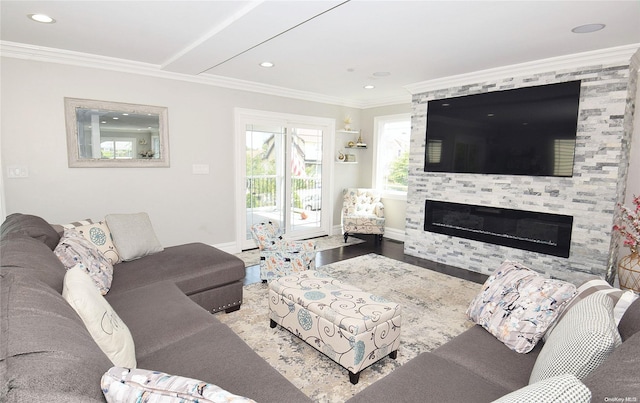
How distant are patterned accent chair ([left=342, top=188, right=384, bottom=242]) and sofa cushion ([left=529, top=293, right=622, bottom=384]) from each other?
4.25 metres

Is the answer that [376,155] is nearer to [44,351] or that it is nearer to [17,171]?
[17,171]

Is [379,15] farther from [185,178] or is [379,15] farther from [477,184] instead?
[185,178]

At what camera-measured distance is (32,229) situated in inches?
87.6

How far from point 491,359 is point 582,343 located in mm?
558

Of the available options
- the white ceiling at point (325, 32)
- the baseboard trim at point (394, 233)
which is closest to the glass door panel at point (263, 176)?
the white ceiling at point (325, 32)

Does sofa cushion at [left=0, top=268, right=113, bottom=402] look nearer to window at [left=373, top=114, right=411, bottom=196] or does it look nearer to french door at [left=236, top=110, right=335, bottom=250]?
french door at [left=236, top=110, right=335, bottom=250]

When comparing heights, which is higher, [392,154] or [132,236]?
[392,154]

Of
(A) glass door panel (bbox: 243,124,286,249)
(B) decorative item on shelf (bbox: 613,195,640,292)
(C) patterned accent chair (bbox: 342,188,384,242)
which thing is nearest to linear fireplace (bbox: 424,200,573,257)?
(B) decorative item on shelf (bbox: 613,195,640,292)

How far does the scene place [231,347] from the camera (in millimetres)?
1687

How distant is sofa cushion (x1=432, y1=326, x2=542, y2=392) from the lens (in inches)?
60.2

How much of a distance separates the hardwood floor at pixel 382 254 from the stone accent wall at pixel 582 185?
263 millimetres

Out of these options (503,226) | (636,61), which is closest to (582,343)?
(503,226)

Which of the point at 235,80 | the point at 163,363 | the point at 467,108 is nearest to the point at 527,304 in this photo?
the point at 163,363

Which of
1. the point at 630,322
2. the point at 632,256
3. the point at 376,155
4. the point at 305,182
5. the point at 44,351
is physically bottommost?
the point at 632,256
